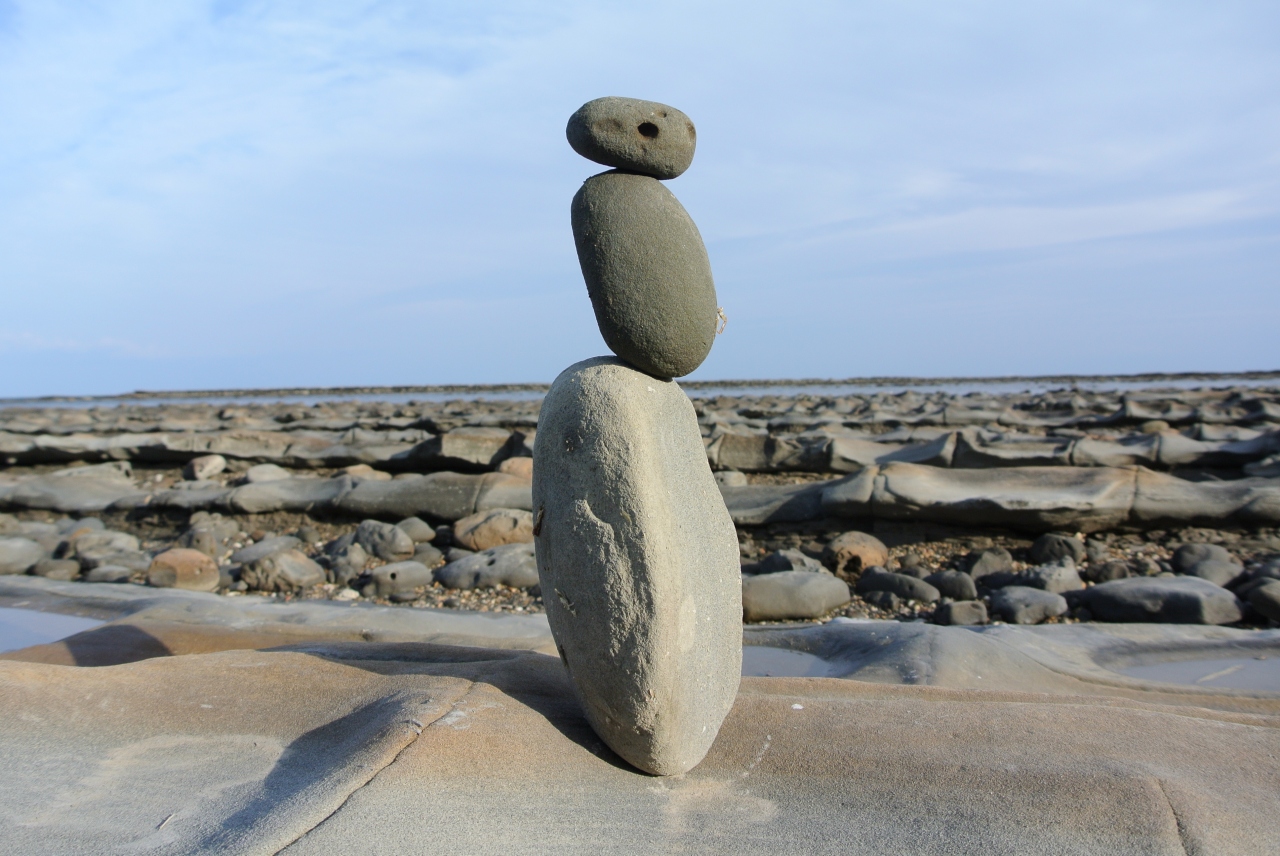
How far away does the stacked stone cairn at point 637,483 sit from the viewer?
289 centimetres

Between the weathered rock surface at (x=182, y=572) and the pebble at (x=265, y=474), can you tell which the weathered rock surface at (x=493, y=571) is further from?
the pebble at (x=265, y=474)

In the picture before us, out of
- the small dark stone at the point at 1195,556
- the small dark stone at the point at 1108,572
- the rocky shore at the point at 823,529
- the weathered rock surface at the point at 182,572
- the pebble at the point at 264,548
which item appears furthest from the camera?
the pebble at the point at 264,548

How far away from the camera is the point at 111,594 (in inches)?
266

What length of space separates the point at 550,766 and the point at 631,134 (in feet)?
6.58

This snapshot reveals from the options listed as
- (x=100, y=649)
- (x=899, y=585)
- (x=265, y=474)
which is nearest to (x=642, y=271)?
(x=100, y=649)

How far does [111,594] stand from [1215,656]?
7.00 meters

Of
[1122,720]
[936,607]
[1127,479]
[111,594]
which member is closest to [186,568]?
[111,594]

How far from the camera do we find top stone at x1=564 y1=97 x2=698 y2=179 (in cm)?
308

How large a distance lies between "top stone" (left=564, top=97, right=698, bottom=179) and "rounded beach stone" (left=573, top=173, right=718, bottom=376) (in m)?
0.07

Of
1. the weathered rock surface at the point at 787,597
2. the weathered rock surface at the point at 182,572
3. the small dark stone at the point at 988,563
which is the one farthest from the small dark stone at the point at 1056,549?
the weathered rock surface at the point at 182,572

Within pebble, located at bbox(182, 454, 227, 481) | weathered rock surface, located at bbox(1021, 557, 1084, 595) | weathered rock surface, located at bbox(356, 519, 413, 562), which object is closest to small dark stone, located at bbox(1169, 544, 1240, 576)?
weathered rock surface, located at bbox(1021, 557, 1084, 595)

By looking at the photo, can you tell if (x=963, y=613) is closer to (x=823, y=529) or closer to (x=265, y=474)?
(x=823, y=529)

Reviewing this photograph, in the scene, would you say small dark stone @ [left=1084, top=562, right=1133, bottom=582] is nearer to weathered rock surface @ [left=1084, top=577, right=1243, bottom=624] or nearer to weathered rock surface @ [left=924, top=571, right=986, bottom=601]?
weathered rock surface @ [left=1084, top=577, right=1243, bottom=624]

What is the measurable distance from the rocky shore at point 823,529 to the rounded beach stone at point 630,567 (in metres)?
3.54
